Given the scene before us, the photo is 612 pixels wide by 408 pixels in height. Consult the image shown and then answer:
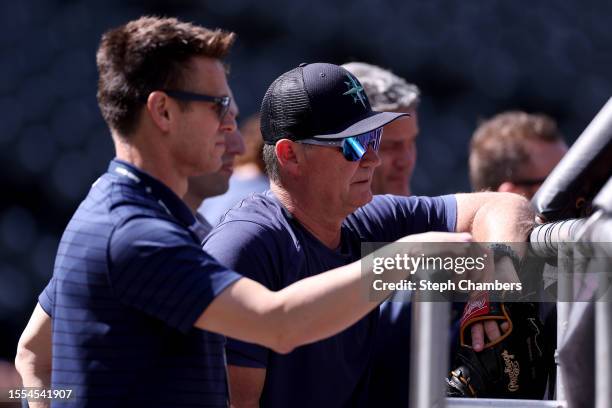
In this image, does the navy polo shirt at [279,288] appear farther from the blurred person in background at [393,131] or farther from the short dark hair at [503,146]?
the short dark hair at [503,146]

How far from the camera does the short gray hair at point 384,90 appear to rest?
9.37 feet

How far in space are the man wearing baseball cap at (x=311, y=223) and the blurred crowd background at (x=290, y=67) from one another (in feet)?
5.89

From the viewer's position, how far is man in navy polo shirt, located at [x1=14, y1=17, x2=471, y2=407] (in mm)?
1366

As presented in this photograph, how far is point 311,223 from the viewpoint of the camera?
190 centimetres

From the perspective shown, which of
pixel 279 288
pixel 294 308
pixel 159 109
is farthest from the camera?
pixel 279 288

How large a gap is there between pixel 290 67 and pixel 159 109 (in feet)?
8.85

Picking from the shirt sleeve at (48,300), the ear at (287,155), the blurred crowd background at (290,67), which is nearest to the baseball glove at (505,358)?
the ear at (287,155)

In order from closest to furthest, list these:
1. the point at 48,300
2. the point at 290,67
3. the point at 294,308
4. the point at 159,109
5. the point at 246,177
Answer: the point at 294,308 → the point at 159,109 → the point at 48,300 → the point at 246,177 → the point at 290,67

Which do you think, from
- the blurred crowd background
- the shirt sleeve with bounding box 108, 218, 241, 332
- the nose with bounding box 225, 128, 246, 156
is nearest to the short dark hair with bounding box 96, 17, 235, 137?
the shirt sleeve with bounding box 108, 218, 241, 332

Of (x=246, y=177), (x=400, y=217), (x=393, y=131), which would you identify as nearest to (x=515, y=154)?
(x=393, y=131)

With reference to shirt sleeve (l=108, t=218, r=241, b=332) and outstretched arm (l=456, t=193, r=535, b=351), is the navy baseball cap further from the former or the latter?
shirt sleeve (l=108, t=218, r=241, b=332)

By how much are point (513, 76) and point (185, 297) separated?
3.42m

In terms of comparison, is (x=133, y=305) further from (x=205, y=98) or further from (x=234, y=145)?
(x=234, y=145)

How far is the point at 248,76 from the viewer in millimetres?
4129
